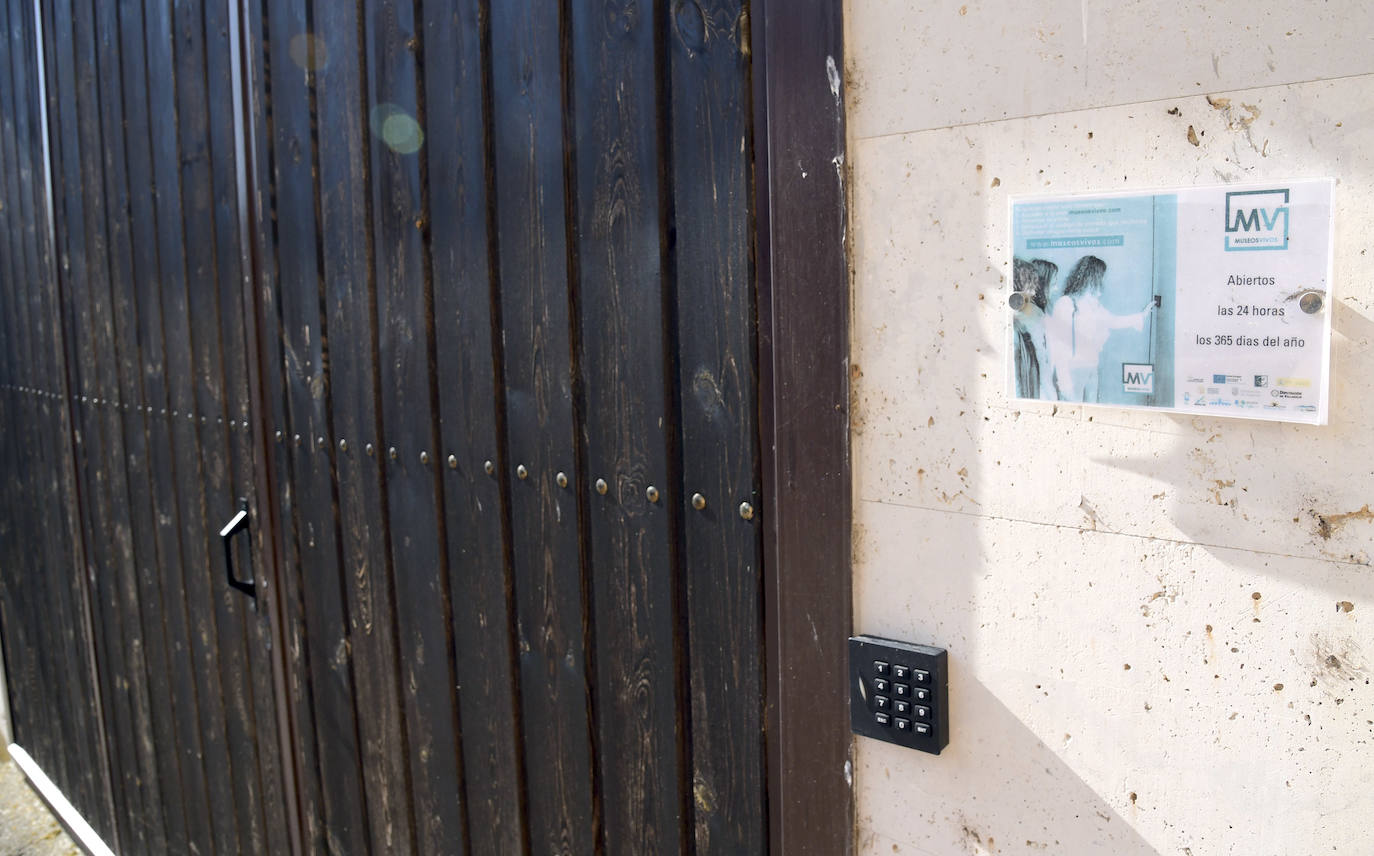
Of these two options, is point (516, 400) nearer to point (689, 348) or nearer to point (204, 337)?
point (689, 348)

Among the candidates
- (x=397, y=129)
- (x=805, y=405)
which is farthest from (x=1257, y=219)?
(x=397, y=129)

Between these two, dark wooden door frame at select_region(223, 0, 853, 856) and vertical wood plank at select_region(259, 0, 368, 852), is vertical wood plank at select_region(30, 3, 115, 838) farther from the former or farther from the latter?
dark wooden door frame at select_region(223, 0, 853, 856)

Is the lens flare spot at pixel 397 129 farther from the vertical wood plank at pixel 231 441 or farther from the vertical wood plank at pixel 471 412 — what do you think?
the vertical wood plank at pixel 231 441

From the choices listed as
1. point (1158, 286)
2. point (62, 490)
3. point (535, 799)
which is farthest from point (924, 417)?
point (62, 490)

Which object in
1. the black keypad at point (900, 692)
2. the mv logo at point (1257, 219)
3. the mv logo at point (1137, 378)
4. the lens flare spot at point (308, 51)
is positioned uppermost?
the lens flare spot at point (308, 51)

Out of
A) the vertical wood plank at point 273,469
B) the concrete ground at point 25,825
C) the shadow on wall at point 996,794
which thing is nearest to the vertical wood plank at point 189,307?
the vertical wood plank at point 273,469

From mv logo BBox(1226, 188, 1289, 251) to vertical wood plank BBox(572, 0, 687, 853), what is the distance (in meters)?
0.67

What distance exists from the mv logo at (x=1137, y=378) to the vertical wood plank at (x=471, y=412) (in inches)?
33.8

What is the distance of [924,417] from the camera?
1104 mm

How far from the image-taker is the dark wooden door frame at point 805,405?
113 centimetres

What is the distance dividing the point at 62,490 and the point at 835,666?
2980 mm

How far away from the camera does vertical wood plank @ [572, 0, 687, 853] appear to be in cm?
131

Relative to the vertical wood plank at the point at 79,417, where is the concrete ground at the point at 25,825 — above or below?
below

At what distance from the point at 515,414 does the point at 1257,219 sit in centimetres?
105
